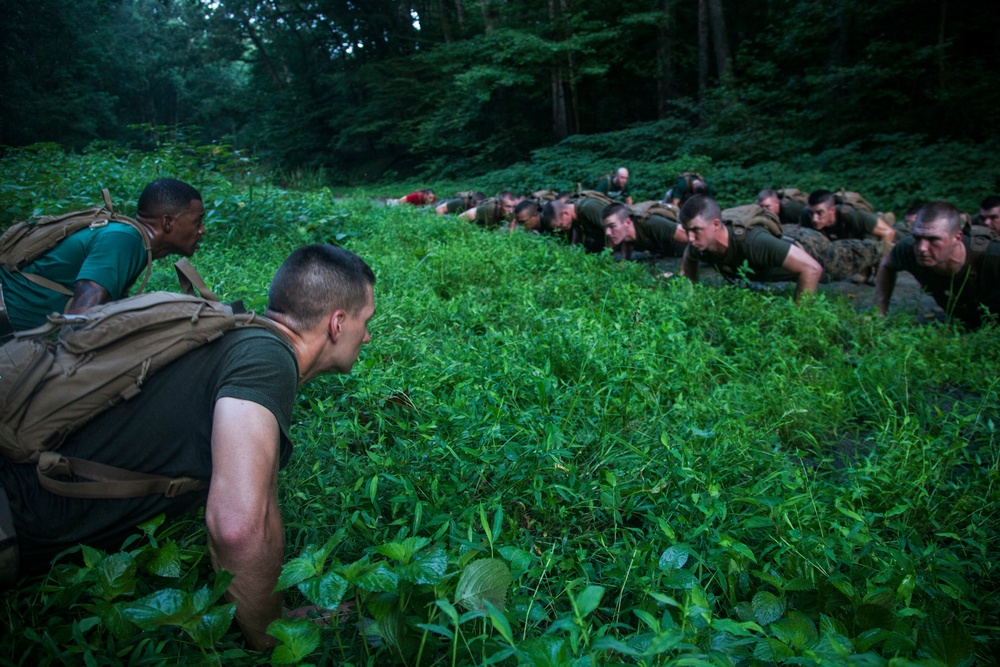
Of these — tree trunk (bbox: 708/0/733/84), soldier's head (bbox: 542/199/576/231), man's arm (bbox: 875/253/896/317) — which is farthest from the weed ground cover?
tree trunk (bbox: 708/0/733/84)

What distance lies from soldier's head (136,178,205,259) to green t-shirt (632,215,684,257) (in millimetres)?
5293

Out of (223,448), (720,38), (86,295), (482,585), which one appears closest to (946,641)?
(482,585)

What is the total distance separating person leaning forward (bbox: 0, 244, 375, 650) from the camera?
1.40 meters

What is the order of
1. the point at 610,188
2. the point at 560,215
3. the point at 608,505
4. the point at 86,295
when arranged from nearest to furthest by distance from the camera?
the point at 608,505, the point at 86,295, the point at 560,215, the point at 610,188

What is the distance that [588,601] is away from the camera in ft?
3.89

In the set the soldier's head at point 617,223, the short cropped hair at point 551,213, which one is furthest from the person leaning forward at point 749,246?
the short cropped hair at point 551,213

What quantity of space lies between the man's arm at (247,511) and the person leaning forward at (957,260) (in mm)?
4989

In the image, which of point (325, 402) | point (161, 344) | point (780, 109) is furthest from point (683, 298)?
point (780, 109)

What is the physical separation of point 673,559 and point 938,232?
172 inches

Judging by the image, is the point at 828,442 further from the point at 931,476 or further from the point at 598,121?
the point at 598,121

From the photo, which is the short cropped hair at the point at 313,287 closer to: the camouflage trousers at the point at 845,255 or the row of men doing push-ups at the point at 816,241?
the row of men doing push-ups at the point at 816,241

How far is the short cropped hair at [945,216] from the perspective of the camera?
4.66 m

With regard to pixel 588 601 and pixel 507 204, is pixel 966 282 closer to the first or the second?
pixel 588 601

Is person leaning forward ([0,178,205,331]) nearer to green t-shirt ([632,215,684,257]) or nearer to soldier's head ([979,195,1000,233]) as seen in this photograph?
green t-shirt ([632,215,684,257])
